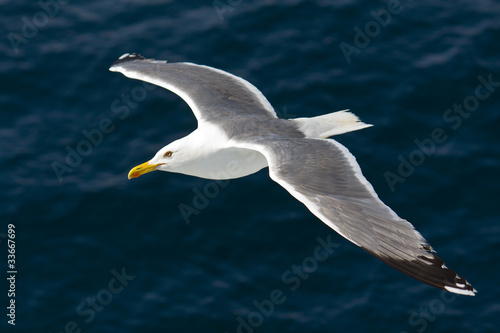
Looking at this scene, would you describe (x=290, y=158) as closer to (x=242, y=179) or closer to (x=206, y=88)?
(x=206, y=88)

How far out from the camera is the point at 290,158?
1711 cm

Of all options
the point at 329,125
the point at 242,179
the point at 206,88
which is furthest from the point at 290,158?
the point at 242,179

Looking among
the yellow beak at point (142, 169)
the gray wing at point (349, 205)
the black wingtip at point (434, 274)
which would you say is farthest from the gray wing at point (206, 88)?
the black wingtip at point (434, 274)

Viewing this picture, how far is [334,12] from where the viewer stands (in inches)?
1075

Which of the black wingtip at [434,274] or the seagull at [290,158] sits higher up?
the seagull at [290,158]

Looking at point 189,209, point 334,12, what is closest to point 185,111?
point 189,209

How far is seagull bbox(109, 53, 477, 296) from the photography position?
14.8 meters

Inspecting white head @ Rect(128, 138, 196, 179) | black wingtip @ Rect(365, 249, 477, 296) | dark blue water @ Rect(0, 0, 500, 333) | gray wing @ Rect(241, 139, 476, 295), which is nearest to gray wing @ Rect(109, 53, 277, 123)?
white head @ Rect(128, 138, 196, 179)

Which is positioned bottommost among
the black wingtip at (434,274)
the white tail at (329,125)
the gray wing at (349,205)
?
the black wingtip at (434,274)

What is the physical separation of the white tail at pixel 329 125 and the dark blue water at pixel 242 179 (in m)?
4.67

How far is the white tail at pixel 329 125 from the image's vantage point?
61.6ft

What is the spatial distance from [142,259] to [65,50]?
6.86 meters

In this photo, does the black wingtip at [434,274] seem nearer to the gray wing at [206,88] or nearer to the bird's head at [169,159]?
the bird's head at [169,159]

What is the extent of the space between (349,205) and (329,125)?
11.3 feet
